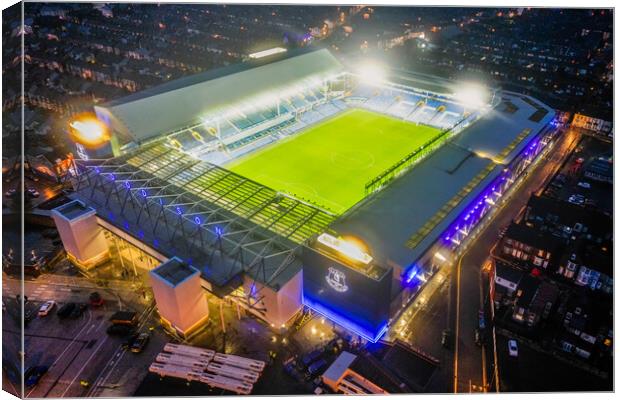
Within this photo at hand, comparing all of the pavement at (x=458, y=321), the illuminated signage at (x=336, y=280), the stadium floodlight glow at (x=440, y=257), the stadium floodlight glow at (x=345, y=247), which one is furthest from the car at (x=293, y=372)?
the stadium floodlight glow at (x=440, y=257)

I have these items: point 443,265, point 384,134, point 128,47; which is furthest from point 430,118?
point 128,47

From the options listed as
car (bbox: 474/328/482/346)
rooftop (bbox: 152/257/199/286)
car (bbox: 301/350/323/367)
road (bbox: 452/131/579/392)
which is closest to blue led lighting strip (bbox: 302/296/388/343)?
car (bbox: 301/350/323/367)

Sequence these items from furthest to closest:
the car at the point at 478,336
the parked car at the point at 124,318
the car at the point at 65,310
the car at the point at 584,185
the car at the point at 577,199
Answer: the car at the point at 584,185 → the car at the point at 577,199 → the car at the point at 65,310 → the parked car at the point at 124,318 → the car at the point at 478,336

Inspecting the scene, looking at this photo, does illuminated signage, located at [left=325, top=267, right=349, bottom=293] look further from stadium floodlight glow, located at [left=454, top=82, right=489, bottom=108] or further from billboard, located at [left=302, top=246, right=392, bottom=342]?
stadium floodlight glow, located at [left=454, top=82, right=489, bottom=108]

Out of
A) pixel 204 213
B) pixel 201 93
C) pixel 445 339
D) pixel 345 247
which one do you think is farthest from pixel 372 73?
pixel 445 339

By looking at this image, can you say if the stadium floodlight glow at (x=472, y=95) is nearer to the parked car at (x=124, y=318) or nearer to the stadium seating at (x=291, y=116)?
the stadium seating at (x=291, y=116)

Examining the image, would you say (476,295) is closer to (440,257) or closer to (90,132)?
(440,257)
